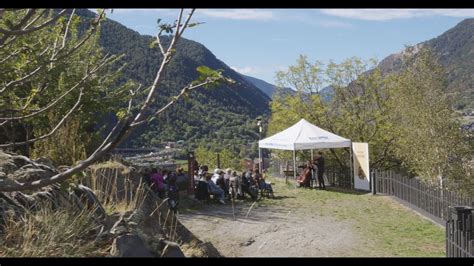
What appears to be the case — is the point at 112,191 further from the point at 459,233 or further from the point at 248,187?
the point at 248,187

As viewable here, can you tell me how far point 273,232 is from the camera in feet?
36.4

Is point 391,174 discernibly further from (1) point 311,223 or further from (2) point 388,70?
(2) point 388,70

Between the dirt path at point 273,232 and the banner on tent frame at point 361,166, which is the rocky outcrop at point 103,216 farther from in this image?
the banner on tent frame at point 361,166

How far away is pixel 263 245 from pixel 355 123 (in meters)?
17.0

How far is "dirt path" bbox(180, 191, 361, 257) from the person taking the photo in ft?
31.1

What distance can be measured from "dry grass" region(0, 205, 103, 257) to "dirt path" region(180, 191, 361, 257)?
15.0ft

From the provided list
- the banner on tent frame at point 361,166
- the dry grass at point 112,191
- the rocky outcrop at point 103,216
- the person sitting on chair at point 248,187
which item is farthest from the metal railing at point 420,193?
the rocky outcrop at point 103,216

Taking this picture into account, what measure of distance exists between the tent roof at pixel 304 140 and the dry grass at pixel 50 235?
14029mm

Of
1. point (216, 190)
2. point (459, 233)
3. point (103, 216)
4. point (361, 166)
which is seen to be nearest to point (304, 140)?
point (361, 166)

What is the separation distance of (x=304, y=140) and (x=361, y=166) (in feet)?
7.37

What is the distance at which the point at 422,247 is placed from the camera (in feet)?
32.0

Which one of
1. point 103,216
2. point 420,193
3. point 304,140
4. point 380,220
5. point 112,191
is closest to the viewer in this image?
point 103,216

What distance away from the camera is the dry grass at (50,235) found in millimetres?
3699
